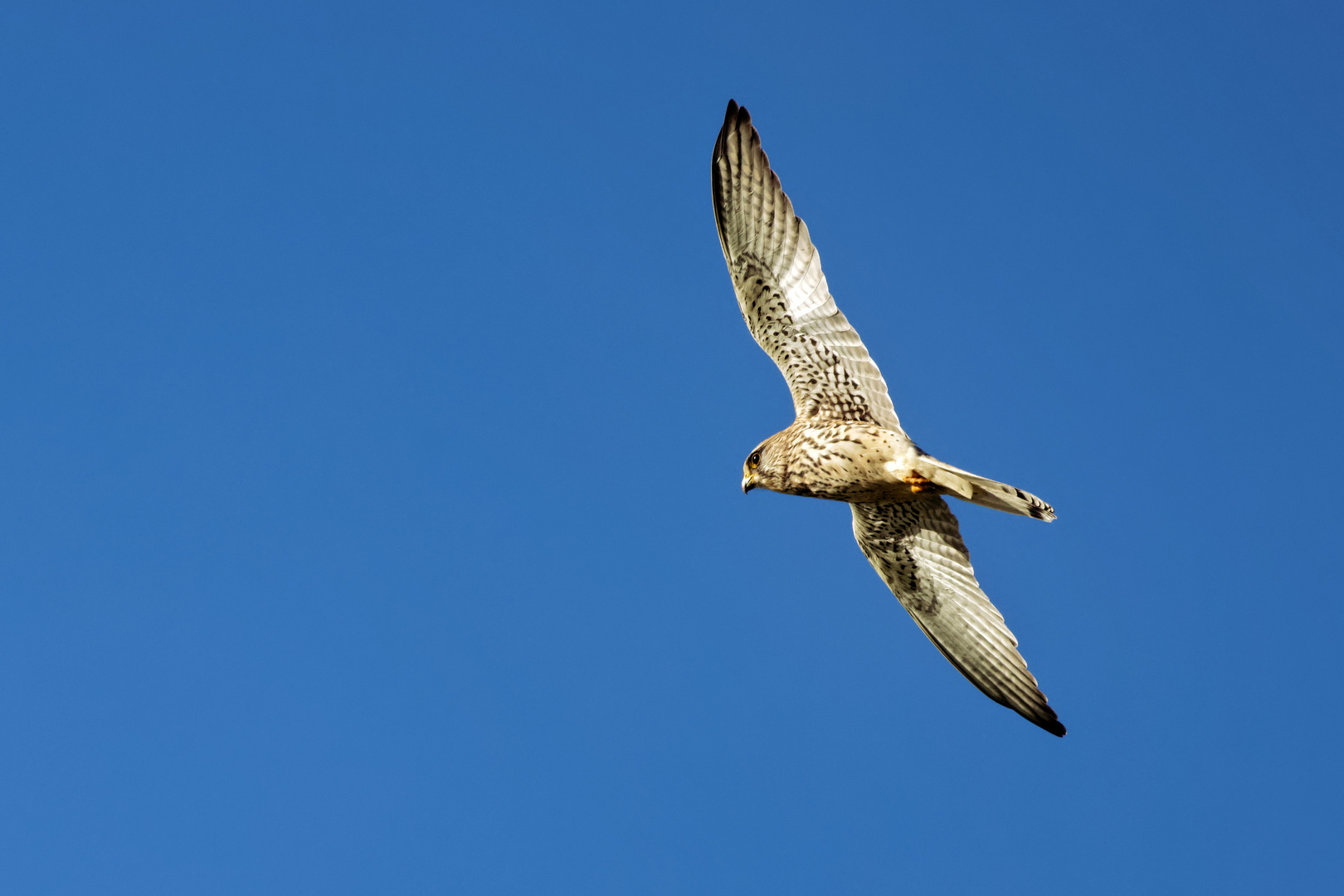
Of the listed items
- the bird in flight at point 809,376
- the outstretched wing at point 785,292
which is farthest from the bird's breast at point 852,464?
the outstretched wing at point 785,292

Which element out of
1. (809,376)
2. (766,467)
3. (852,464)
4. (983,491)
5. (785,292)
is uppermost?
(785,292)

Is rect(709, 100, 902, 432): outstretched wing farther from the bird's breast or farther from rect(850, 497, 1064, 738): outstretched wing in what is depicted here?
rect(850, 497, 1064, 738): outstretched wing

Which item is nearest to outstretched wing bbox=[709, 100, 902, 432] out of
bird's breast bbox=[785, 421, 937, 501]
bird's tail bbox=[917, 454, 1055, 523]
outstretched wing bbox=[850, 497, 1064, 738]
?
bird's breast bbox=[785, 421, 937, 501]

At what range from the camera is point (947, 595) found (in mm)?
7336

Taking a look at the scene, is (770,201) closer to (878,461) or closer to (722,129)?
(722,129)

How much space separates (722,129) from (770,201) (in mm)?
458

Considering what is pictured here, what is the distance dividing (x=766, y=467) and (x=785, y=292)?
95 centimetres

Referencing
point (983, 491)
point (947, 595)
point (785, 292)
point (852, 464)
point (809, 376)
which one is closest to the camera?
point (983, 491)

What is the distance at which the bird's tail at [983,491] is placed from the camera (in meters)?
5.75

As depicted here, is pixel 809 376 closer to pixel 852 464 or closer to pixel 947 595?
pixel 852 464

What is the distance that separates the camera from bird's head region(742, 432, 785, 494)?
21.9 feet

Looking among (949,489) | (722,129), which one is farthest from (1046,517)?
(722,129)

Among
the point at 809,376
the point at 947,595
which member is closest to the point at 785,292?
the point at 809,376

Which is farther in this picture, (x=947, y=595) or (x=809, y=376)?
(x=947, y=595)
